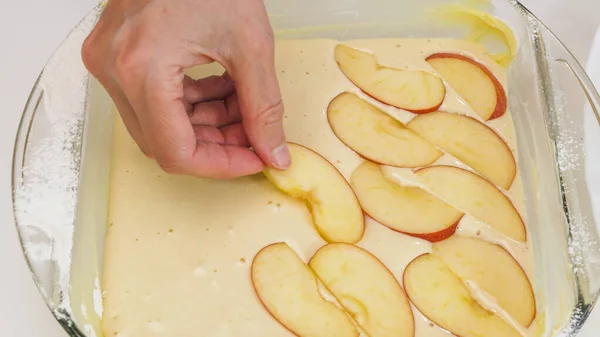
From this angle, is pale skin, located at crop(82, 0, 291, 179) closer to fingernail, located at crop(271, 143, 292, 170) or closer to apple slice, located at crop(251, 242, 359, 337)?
fingernail, located at crop(271, 143, 292, 170)

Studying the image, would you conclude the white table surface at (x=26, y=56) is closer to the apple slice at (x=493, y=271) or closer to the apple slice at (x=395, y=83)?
the apple slice at (x=493, y=271)

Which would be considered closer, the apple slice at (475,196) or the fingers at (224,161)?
the fingers at (224,161)

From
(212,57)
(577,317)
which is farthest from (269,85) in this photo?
(577,317)

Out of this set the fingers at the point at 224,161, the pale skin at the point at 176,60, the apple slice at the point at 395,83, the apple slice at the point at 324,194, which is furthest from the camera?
the apple slice at the point at 395,83

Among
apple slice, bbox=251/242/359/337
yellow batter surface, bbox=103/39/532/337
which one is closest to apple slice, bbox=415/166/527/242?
yellow batter surface, bbox=103/39/532/337

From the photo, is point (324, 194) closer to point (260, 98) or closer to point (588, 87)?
point (260, 98)

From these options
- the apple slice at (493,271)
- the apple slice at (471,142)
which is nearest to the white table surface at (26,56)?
the apple slice at (493,271)

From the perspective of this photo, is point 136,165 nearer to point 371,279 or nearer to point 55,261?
point 55,261

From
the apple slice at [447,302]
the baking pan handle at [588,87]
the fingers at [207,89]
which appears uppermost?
the baking pan handle at [588,87]
